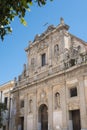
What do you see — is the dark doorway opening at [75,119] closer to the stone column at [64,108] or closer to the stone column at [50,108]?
the stone column at [64,108]

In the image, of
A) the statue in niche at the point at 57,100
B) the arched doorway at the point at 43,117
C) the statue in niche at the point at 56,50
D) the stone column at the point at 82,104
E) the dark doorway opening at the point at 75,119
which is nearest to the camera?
the stone column at the point at 82,104

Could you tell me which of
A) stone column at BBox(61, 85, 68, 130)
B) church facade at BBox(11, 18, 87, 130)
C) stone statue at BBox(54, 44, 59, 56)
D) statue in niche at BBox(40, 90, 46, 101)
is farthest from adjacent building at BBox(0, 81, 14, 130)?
stone column at BBox(61, 85, 68, 130)

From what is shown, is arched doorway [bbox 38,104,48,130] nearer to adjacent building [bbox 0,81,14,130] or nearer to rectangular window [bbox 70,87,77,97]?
rectangular window [bbox 70,87,77,97]

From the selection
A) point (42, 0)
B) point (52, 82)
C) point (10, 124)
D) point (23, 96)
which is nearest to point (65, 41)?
point (52, 82)

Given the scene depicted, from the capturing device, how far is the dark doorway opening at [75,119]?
56.3 feet

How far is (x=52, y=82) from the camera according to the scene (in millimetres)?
19766

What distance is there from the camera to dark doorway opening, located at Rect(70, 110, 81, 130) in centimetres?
1715

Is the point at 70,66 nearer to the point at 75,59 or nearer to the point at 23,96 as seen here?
the point at 75,59

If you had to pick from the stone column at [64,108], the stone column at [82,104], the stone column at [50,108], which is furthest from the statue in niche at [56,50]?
the stone column at [82,104]

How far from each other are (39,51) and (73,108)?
8071 mm

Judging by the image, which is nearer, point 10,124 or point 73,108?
point 73,108

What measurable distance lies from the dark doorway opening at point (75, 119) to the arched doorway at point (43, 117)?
315 cm

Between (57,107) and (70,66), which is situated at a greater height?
(70,66)

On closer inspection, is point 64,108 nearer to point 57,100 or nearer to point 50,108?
point 57,100
